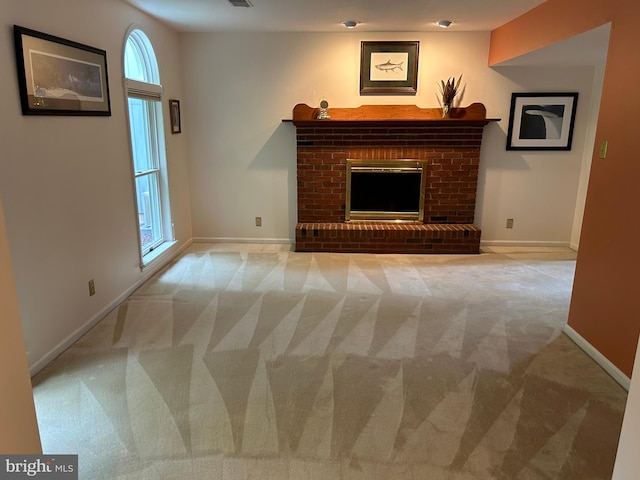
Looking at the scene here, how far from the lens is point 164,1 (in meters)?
3.60

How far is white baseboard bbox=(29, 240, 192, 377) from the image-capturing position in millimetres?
2608

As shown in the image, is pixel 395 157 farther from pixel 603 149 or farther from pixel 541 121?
pixel 603 149

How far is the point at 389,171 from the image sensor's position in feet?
16.8

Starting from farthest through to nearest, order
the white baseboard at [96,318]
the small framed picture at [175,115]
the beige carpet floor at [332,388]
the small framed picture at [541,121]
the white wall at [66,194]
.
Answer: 1. the small framed picture at [541,121]
2. the small framed picture at [175,115]
3. the white baseboard at [96,318]
4. the white wall at [66,194]
5. the beige carpet floor at [332,388]

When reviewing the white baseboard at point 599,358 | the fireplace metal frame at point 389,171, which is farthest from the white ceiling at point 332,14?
the white baseboard at point 599,358

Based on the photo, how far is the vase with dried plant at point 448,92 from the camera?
4.88 m

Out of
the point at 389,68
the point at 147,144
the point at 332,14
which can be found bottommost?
the point at 147,144

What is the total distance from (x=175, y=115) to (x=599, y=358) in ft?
14.2

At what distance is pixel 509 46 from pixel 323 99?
1.93 m

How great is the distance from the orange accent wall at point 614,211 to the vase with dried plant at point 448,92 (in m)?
Answer: 1.82

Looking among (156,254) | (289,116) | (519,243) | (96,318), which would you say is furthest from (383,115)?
(96,318)

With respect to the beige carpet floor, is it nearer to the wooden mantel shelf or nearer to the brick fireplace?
the brick fireplace

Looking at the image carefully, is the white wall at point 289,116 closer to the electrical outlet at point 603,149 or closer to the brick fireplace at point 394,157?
the brick fireplace at point 394,157

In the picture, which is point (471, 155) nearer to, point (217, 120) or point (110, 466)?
point (217, 120)
